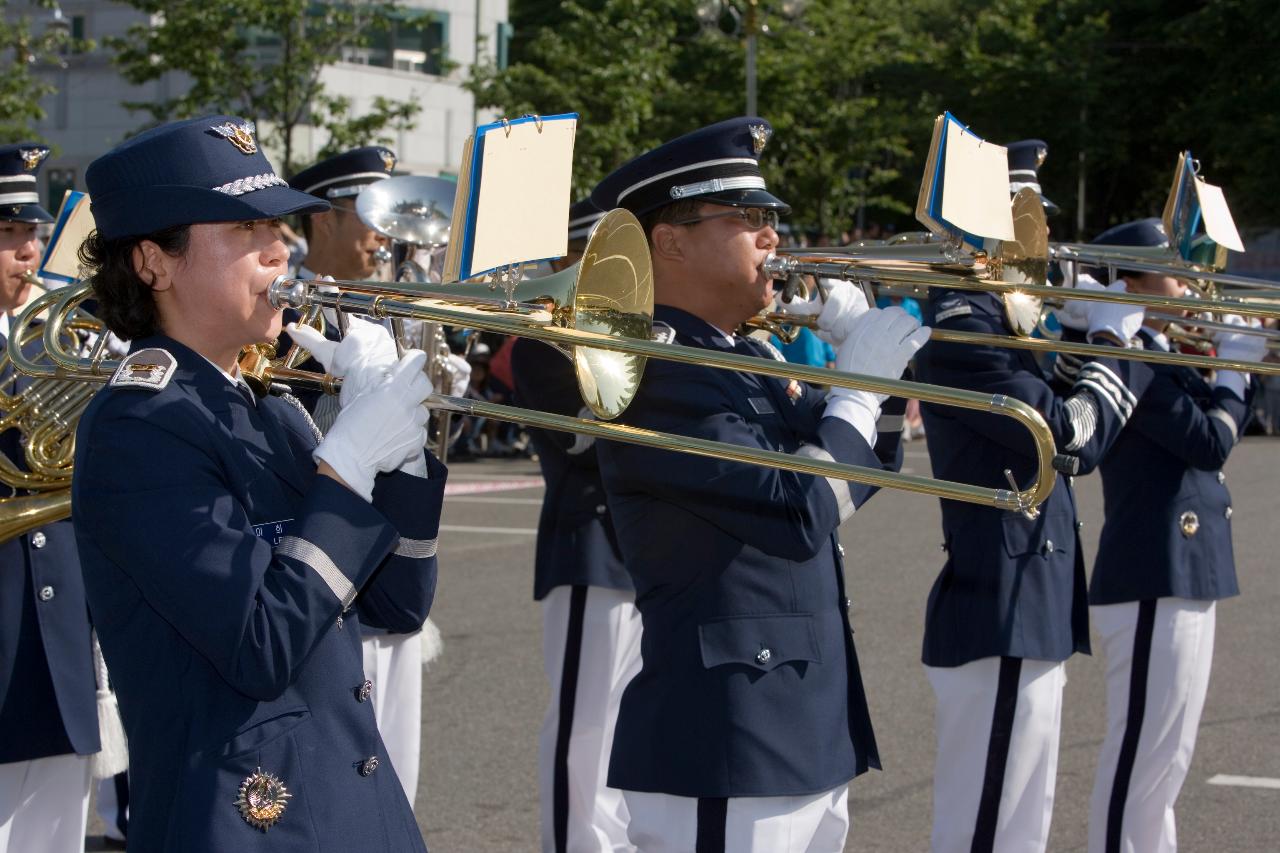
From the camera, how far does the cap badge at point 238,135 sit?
2424mm

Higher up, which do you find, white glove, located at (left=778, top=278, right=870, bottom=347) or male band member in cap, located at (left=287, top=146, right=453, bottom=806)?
white glove, located at (left=778, top=278, right=870, bottom=347)

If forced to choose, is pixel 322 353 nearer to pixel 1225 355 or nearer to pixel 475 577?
pixel 1225 355

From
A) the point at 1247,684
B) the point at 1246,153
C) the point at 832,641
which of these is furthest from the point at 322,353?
the point at 1246,153

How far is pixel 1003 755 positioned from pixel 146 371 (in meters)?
2.51

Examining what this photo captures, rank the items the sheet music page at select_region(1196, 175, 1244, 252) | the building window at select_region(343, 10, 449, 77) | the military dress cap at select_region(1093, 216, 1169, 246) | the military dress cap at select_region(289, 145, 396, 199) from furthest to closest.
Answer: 1. the building window at select_region(343, 10, 449, 77)
2. the military dress cap at select_region(289, 145, 396, 199)
3. the military dress cap at select_region(1093, 216, 1169, 246)
4. the sheet music page at select_region(1196, 175, 1244, 252)

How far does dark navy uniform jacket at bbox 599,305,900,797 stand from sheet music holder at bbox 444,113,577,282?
62 centimetres

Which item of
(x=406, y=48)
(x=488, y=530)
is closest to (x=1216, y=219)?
(x=488, y=530)

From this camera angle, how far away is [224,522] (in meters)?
2.24

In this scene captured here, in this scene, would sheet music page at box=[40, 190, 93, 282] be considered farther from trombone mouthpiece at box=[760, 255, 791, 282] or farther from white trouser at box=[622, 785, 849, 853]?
white trouser at box=[622, 785, 849, 853]

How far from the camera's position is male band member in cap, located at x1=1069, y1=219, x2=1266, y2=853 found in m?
4.51

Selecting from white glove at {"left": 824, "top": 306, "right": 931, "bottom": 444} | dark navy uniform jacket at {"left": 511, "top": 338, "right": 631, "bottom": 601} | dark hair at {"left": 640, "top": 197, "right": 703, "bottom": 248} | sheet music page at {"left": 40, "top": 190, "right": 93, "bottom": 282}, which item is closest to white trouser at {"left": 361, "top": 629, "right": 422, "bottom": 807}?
dark navy uniform jacket at {"left": 511, "top": 338, "right": 631, "bottom": 601}

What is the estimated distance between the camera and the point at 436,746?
6.01 metres

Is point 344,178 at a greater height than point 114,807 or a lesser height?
greater

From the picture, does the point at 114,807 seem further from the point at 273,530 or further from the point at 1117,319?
the point at 1117,319
